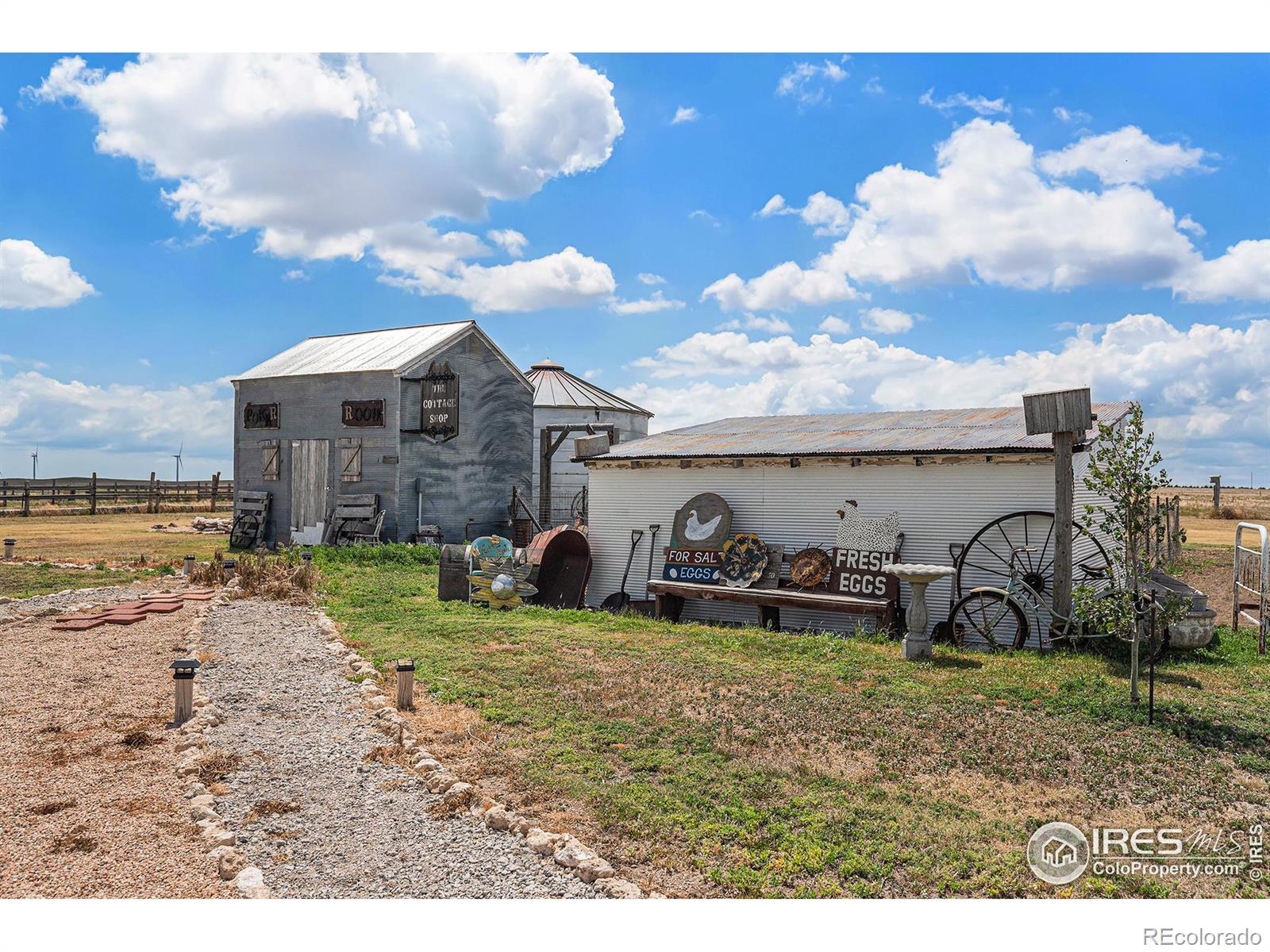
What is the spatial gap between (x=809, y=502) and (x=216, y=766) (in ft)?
32.7

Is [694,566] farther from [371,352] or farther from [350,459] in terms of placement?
[371,352]

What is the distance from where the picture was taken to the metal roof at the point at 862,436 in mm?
13383

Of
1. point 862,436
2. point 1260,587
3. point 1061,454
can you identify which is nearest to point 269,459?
point 862,436

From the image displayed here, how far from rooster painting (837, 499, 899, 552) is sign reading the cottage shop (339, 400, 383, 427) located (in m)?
14.6

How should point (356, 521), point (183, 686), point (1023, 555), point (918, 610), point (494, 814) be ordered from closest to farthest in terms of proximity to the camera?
1. point (494, 814)
2. point (183, 686)
3. point (918, 610)
4. point (1023, 555)
5. point (356, 521)

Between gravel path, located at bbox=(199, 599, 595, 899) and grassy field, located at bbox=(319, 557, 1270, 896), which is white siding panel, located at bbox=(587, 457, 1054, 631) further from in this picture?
gravel path, located at bbox=(199, 599, 595, 899)

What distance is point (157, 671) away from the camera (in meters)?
10.2

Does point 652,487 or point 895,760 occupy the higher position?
point 652,487

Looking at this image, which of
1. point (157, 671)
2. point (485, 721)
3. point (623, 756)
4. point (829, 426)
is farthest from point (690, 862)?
point (829, 426)

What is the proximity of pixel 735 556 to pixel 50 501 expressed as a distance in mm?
40813

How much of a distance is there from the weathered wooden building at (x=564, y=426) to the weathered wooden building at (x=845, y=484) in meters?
8.34

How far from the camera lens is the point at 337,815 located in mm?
6078

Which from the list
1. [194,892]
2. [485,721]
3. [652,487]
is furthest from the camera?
[652,487]

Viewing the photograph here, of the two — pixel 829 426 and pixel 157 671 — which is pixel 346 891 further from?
pixel 829 426
